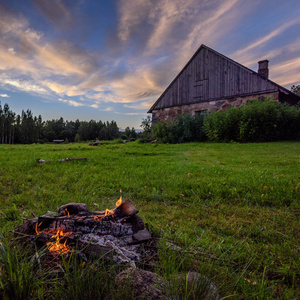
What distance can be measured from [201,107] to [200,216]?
56.1 ft

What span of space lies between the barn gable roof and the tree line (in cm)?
4663

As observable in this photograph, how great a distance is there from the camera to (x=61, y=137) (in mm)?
74688

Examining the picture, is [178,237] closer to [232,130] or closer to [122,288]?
[122,288]

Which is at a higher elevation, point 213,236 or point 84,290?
point 84,290

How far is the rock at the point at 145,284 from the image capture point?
3.51 ft

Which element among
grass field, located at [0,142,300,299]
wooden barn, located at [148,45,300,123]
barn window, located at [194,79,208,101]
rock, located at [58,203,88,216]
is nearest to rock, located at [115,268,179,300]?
grass field, located at [0,142,300,299]

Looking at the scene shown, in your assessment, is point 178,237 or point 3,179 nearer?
point 178,237

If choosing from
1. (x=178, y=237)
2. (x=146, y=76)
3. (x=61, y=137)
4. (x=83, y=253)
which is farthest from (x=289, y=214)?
(x=61, y=137)

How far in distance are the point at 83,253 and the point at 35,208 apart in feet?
5.92

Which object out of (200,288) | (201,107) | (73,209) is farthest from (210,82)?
(200,288)

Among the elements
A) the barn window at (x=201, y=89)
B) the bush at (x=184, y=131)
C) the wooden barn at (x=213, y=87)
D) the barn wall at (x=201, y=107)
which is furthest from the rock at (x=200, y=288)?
the barn window at (x=201, y=89)

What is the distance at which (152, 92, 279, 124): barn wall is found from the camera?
15.7 metres

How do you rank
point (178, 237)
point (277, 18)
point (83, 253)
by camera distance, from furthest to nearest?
point (277, 18)
point (178, 237)
point (83, 253)

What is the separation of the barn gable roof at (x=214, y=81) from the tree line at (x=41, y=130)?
153ft
